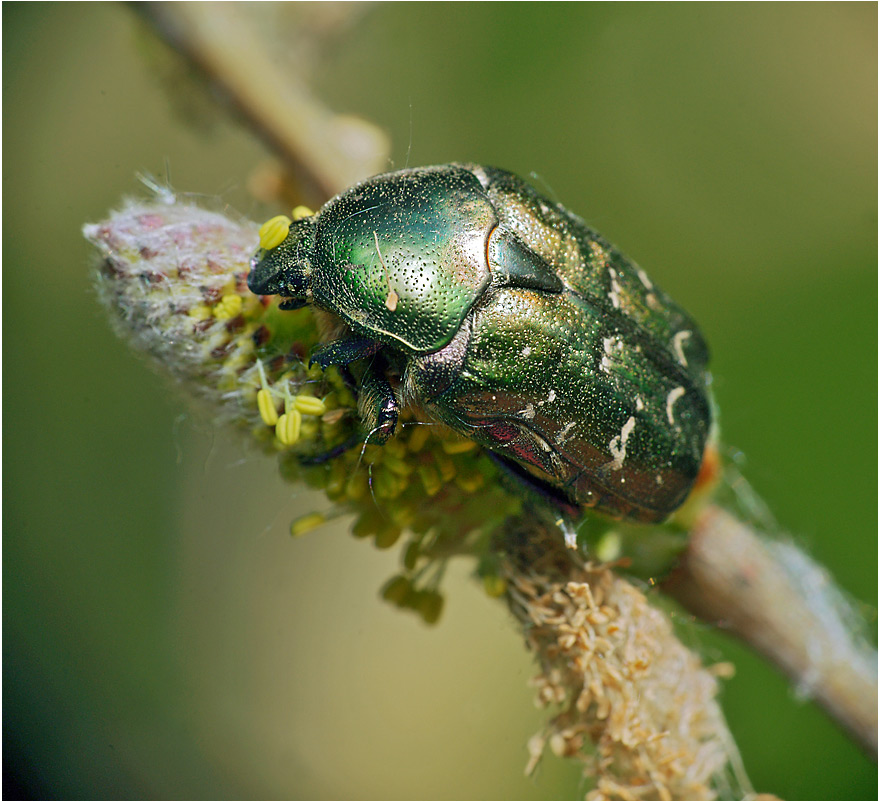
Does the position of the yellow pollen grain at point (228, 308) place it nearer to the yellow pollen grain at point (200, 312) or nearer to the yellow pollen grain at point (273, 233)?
the yellow pollen grain at point (200, 312)

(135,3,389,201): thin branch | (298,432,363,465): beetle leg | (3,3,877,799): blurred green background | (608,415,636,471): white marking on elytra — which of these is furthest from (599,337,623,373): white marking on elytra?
(3,3,877,799): blurred green background

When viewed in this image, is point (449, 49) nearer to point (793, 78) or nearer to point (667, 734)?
point (793, 78)

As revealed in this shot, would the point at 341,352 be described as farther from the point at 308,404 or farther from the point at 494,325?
the point at 494,325

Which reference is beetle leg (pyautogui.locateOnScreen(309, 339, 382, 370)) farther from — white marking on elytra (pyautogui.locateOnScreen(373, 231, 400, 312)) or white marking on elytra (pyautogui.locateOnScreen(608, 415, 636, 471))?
white marking on elytra (pyautogui.locateOnScreen(608, 415, 636, 471))

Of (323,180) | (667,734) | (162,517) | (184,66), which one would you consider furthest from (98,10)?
(667,734)

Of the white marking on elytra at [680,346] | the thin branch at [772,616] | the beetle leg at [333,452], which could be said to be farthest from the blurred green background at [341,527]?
the white marking on elytra at [680,346]

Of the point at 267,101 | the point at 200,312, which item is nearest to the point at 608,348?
the point at 200,312
